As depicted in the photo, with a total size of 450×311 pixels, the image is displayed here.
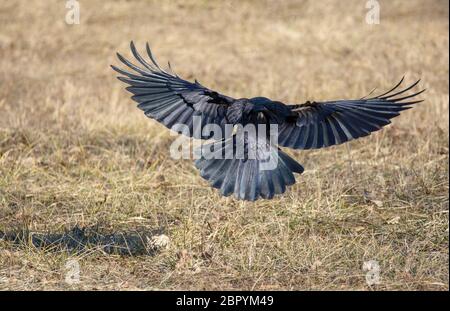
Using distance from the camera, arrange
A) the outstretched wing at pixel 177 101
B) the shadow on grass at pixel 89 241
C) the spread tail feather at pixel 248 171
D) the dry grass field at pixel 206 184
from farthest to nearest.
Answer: the outstretched wing at pixel 177 101, the shadow on grass at pixel 89 241, the dry grass field at pixel 206 184, the spread tail feather at pixel 248 171

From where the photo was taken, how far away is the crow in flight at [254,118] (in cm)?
404

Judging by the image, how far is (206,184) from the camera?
5.30 m

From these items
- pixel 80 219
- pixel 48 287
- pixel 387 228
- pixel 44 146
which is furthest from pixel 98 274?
pixel 44 146

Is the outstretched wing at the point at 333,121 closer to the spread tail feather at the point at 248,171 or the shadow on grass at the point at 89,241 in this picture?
the spread tail feather at the point at 248,171

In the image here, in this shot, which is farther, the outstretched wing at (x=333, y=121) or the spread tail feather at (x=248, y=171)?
the outstretched wing at (x=333, y=121)

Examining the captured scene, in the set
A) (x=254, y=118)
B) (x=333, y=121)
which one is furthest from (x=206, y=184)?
(x=333, y=121)

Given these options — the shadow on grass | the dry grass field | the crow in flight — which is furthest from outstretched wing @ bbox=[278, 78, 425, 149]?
the shadow on grass

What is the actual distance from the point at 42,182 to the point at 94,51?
17.7ft

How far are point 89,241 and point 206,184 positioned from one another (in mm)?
1141

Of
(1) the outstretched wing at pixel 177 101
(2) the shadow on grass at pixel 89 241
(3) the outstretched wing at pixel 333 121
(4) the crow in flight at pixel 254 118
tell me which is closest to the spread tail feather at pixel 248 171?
(4) the crow in flight at pixel 254 118

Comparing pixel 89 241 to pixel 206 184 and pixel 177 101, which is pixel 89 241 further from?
pixel 206 184

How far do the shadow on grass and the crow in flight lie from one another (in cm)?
60

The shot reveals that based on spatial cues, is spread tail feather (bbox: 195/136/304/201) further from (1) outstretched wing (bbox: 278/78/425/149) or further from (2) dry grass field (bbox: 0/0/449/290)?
(2) dry grass field (bbox: 0/0/449/290)

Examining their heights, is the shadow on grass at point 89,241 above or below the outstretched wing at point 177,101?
below
